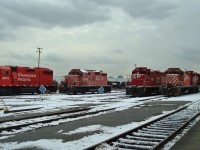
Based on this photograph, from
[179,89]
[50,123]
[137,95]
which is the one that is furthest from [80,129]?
[179,89]

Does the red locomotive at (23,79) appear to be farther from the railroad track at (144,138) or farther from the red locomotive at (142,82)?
the railroad track at (144,138)

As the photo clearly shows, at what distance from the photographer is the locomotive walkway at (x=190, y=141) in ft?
27.8

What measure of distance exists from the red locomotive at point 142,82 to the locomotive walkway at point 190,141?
89.1ft

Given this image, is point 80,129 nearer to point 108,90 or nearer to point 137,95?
point 137,95

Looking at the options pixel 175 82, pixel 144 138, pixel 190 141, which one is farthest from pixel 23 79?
pixel 190 141

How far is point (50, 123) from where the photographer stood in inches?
526

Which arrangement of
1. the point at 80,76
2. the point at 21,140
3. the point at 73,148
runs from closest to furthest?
the point at 73,148
the point at 21,140
the point at 80,76

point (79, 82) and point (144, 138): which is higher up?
point (79, 82)

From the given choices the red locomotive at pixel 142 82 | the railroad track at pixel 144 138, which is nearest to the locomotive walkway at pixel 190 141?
the railroad track at pixel 144 138

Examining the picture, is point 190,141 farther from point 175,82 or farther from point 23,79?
point 23,79

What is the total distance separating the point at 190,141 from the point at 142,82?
99.6ft

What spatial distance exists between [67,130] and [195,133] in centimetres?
424

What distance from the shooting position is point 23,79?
43.1 meters

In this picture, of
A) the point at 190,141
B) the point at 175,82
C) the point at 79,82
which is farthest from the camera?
the point at 79,82
